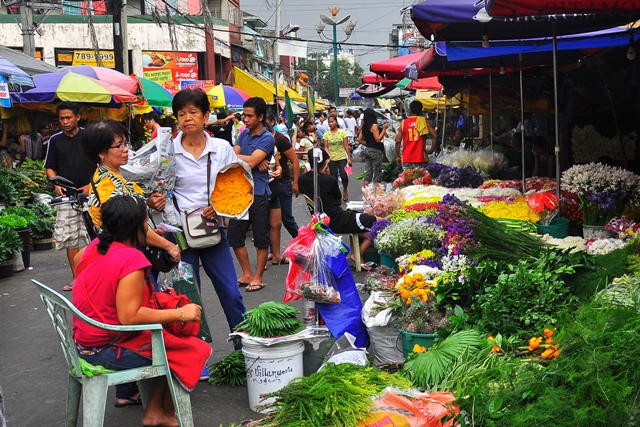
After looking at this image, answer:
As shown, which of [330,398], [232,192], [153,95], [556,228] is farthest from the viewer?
[153,95]

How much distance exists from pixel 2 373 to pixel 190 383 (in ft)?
8.82

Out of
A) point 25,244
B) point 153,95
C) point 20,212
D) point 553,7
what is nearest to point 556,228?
point 553,7

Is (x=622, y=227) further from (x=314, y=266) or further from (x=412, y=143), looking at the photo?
(x=412, y=143)

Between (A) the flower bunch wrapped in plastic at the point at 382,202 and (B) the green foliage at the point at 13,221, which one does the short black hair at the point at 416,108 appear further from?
(B) the green foliage at the point at 13,221

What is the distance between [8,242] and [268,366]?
653 cm

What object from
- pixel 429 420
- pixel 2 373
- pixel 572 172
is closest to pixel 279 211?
pixel 572 172

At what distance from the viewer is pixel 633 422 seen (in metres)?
3.11

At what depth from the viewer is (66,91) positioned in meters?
13.8

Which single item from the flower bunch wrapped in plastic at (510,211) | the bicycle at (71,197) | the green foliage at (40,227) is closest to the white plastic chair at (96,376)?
the bicycle at (71,197)

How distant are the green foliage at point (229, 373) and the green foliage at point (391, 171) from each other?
9.18m

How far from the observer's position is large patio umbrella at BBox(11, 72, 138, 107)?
13.7 metres

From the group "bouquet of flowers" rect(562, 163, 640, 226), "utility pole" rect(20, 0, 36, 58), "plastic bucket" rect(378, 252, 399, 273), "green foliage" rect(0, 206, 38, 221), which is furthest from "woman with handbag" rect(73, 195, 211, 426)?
"utility pole" rect(20, 0, 36, 58)

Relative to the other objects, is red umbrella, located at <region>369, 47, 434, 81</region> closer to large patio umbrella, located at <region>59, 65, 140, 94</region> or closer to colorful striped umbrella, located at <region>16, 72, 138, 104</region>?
colorful striped umbrella, located at <region>16, 72, 138, 104</region>

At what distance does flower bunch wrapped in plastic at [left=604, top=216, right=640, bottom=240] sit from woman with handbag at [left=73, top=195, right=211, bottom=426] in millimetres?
4141
